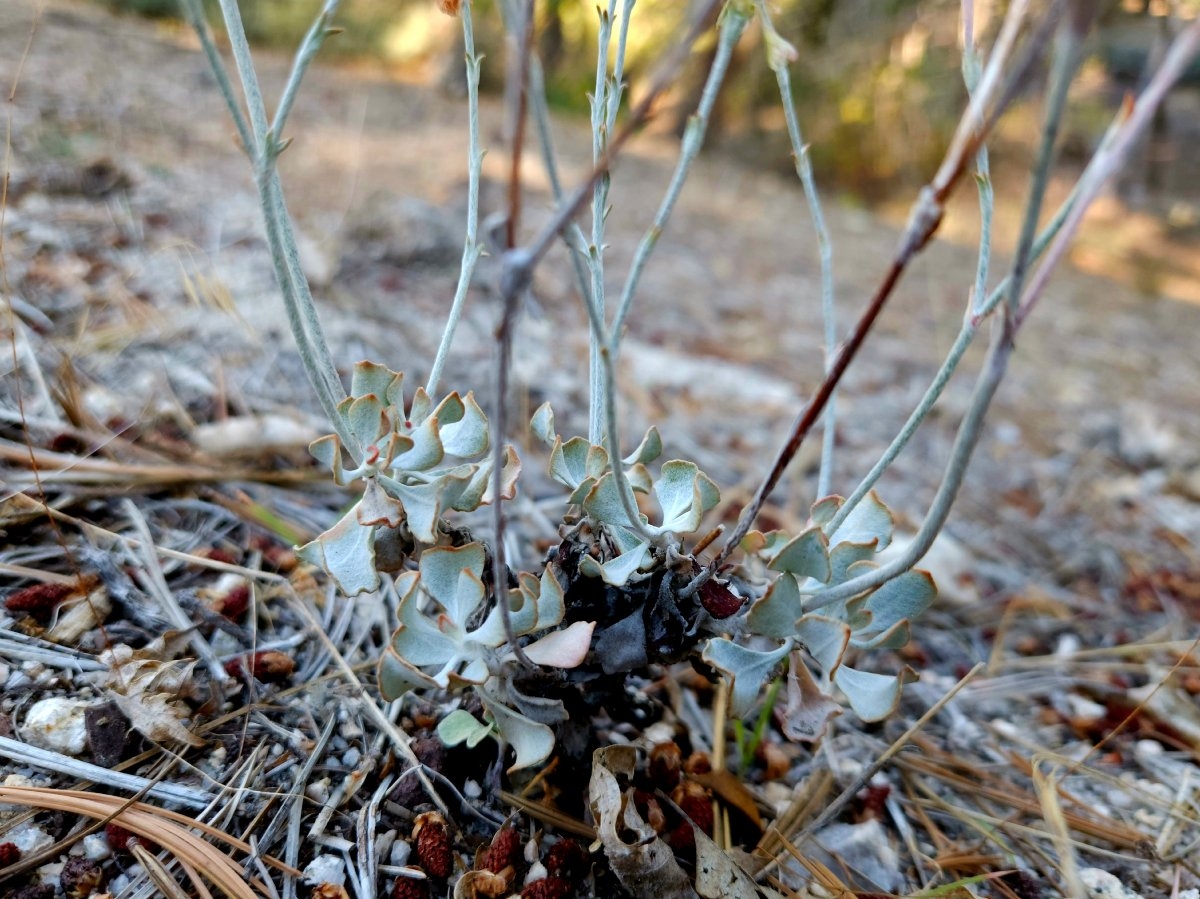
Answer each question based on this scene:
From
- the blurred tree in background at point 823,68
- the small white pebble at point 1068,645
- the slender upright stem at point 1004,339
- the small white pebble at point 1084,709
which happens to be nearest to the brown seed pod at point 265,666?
the slender upright stem at point 1004,339

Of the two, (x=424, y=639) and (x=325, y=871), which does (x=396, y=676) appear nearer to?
(x=424, y=639)

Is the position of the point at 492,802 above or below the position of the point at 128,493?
below

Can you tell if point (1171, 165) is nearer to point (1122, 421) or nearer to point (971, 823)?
point (1122, 421)

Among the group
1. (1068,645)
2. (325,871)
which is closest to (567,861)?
(325,871)

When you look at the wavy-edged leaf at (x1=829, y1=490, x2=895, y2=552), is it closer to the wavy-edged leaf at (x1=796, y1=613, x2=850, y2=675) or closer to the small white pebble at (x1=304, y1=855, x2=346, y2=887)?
the wavy-edged leaf at (x1=796, y1=613, x2=850, y2=675)

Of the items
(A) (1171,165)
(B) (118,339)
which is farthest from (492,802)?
(A) (1171,165)

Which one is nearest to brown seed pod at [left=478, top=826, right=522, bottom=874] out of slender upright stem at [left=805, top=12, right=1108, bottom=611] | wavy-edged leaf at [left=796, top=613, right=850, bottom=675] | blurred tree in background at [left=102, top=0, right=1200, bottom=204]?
wavy-edged leaf at [left=796, top=613, right=850, bottom=675]
